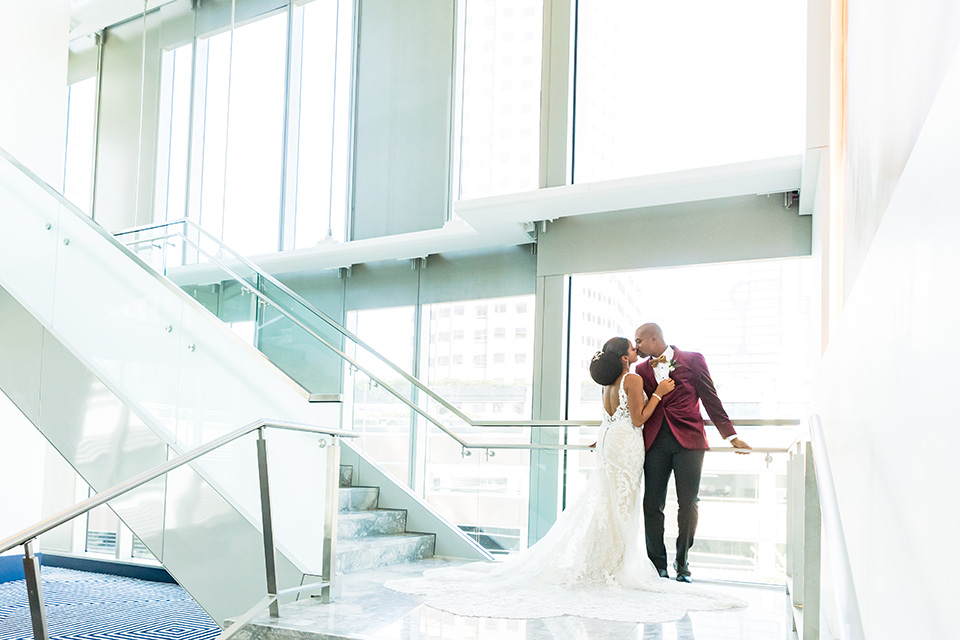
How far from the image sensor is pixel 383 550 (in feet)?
19.7

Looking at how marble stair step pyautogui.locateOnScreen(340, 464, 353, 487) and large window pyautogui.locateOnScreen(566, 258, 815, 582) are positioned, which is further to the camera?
marble stair step pyautogui.locateOnScreen(340, 464, 353, 487)

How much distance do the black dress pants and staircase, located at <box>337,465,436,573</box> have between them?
1791 mm

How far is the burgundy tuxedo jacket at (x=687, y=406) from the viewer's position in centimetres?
561

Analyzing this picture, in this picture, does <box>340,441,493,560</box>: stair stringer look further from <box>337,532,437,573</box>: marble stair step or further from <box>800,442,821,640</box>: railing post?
<box>800,442,821,640</box>: railing post

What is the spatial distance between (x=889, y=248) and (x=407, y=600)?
3722mm

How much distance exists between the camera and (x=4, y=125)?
752 cm

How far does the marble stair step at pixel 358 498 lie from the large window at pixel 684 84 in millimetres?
3266

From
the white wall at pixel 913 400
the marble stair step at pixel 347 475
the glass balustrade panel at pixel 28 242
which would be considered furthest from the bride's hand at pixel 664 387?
the glass balustrade panel at pixel 28 242

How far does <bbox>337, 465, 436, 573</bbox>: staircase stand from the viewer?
574 cm

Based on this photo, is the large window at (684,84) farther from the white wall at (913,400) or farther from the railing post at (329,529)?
the white wall at (913,400)

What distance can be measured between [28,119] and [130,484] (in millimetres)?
5654

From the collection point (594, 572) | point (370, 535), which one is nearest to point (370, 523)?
point (370, 535)

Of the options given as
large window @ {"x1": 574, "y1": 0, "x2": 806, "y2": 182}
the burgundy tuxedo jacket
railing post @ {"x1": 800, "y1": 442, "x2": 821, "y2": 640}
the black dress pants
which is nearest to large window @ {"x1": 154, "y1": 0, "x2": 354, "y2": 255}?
large window @ {"x1": 574, "y1": 0, "x2": 806, "y2": 182}

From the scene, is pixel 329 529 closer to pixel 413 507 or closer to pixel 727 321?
pixel 413 507
